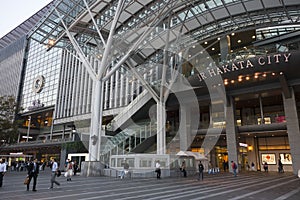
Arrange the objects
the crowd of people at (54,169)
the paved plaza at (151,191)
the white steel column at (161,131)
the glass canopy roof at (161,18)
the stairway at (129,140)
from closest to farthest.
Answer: the paved plaza at (151,191) → the crowd of people at (54,169) → the glass canopy roof at (161,18) → the stairway at (129,140) → the white steel column at (161,131)

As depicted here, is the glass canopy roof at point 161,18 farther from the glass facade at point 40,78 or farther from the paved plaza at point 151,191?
the glass facade at point 40,78

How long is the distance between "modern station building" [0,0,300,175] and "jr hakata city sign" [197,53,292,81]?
0.33 ft

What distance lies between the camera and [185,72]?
1173 inches

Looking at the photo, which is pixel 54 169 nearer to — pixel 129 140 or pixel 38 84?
pixel 129 140

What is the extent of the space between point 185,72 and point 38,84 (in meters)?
51.9

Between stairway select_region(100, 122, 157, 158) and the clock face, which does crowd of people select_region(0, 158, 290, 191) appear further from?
the clock face

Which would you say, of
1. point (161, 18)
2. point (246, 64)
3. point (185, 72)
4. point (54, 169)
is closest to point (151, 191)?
point (54, 169)

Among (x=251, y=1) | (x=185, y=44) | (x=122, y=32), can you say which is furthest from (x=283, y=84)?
(x=122, y=32)

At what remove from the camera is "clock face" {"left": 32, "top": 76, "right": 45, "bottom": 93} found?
65625 mm

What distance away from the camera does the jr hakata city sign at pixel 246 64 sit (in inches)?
893

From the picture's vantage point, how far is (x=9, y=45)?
8512cm

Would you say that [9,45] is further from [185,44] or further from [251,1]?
[251,1]

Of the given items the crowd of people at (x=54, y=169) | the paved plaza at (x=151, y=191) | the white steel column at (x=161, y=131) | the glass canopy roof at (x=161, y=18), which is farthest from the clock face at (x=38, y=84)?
the paved plaza at (x=151, y=191)

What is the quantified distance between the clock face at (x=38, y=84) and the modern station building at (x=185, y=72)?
31.0 m
